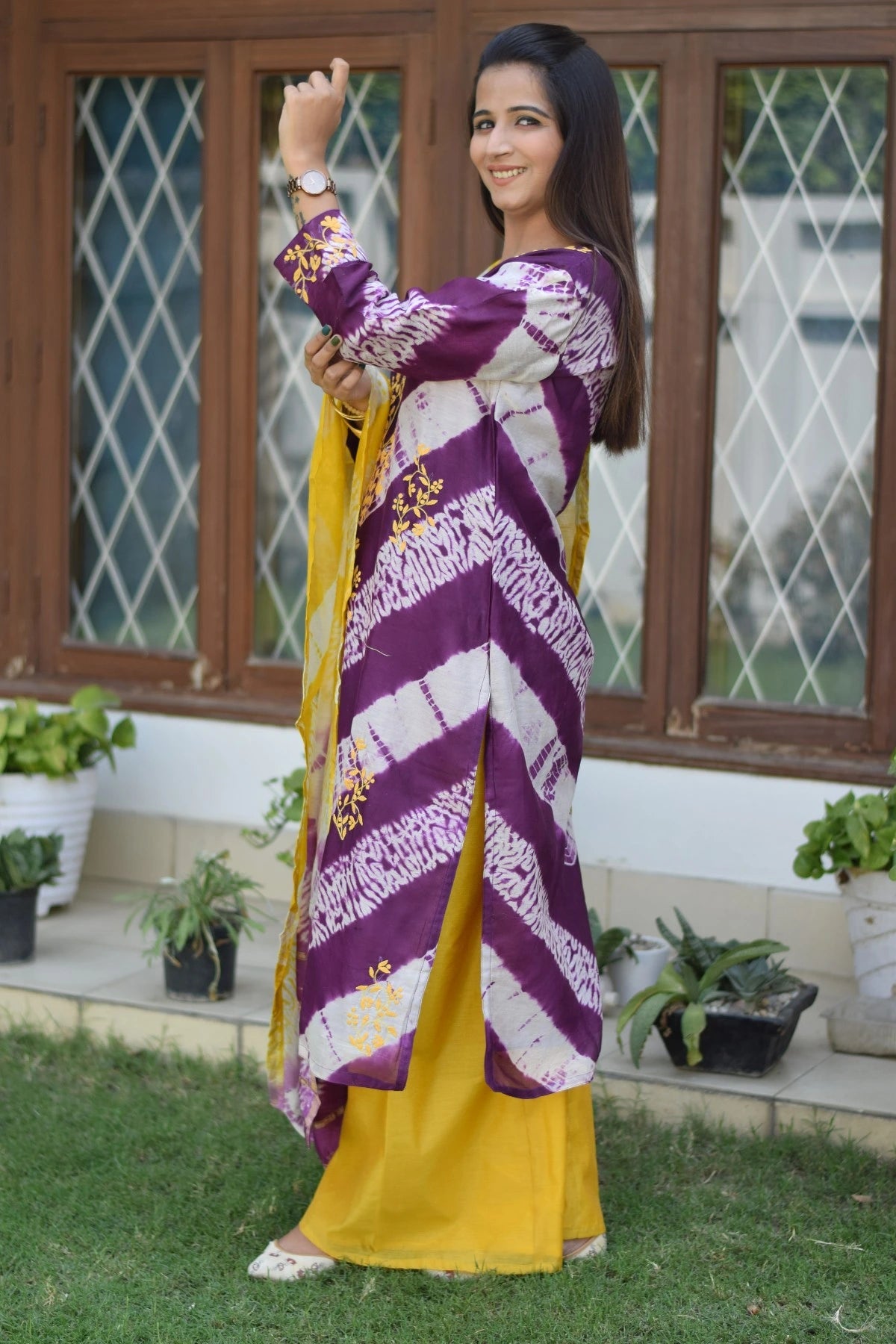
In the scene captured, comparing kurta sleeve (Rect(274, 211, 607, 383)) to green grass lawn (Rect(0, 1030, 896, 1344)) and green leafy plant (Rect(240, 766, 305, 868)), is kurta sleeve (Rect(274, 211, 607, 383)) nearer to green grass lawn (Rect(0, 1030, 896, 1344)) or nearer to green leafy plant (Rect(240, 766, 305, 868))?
green grass lawn (Rect(0, 1030, 896, 1344))

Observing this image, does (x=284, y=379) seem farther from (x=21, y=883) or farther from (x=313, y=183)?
(x=313, y=183)

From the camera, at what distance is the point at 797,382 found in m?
4.21

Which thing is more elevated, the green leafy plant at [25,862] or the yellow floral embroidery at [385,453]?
the yellow floral embroidery at [385,453]

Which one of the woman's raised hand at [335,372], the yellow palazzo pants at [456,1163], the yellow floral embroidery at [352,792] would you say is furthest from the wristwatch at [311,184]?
the yellow palazzo pants at [456,1163]

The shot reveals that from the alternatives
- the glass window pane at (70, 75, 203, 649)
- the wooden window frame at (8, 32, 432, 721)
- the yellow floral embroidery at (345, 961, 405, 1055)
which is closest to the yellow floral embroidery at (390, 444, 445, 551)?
the yellow floral embroidery at (345, 961, 405, 1055)

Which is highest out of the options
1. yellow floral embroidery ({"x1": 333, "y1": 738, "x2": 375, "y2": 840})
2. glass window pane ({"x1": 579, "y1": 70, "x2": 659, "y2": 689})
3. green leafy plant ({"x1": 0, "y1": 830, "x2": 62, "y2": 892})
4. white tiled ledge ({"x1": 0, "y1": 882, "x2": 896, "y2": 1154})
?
glass window pane ({"x1": 579, "y1": 70, "x2": 659, "y2": 689})

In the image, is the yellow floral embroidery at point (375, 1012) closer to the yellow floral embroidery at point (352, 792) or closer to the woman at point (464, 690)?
the woman at point (464, 690)

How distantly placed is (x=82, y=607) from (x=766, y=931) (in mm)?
2223

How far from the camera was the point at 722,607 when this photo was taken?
431 cm

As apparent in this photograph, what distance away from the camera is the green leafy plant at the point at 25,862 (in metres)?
4.06

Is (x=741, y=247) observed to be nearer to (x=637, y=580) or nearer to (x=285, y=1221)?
(x=637, y=580)

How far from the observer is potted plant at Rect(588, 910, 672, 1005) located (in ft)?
12.4

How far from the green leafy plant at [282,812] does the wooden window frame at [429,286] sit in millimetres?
272

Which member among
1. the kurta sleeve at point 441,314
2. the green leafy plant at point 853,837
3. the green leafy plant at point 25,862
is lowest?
the green leafy plant at point 25,862
